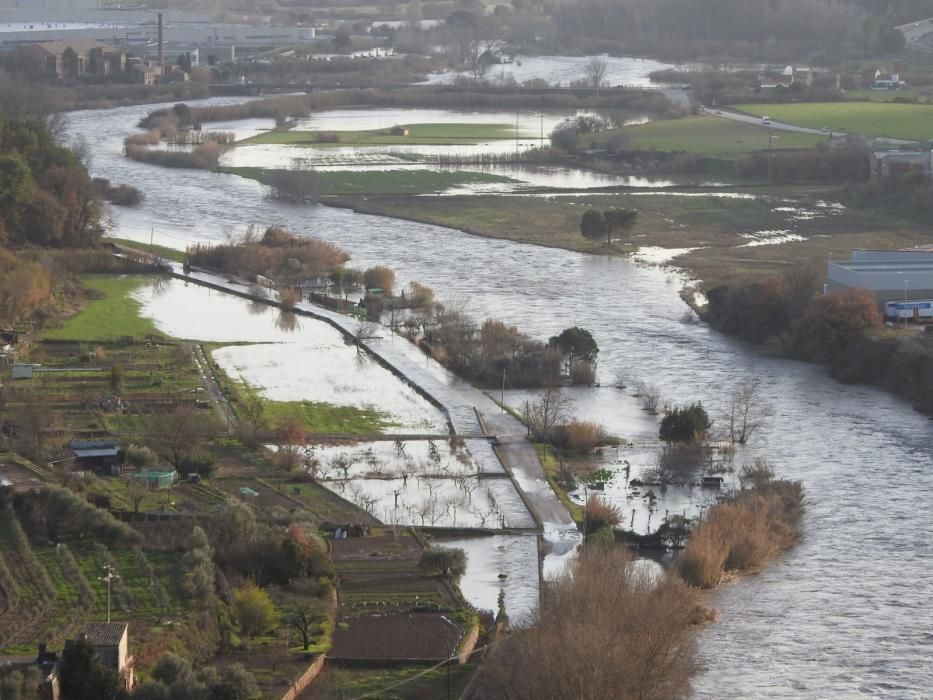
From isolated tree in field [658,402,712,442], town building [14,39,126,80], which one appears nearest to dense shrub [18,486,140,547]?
isolated tree in field [658,402,712,442]

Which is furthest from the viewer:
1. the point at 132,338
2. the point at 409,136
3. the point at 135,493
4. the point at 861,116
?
the point at 409,136

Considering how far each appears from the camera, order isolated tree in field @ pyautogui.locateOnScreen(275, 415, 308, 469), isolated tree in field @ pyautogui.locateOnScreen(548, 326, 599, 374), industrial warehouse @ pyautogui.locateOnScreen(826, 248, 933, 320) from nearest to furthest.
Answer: isolated tree in field @ pyautogui.locateOnScreen(275, 415, 308, 469), isolated tree in field @ pyautogui.locateOnScreen(548, 326, 599, 374), industrial warehouse @ pyautogui.locateOnScreen(826, 248, 933, 320)

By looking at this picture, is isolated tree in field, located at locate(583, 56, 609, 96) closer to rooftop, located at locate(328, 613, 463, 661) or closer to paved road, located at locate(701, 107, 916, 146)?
paved road, located at locate(701, 107, 916, 146)

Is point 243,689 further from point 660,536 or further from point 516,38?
point 516,38

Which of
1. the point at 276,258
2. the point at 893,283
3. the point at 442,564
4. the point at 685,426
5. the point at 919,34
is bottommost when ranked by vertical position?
the point at 442,564

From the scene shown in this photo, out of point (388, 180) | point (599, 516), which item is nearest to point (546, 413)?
point (599, 516)

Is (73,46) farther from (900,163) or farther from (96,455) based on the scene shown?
(96,455)

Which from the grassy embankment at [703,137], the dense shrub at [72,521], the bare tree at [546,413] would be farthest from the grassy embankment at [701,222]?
the dense shrub at [72,521]
